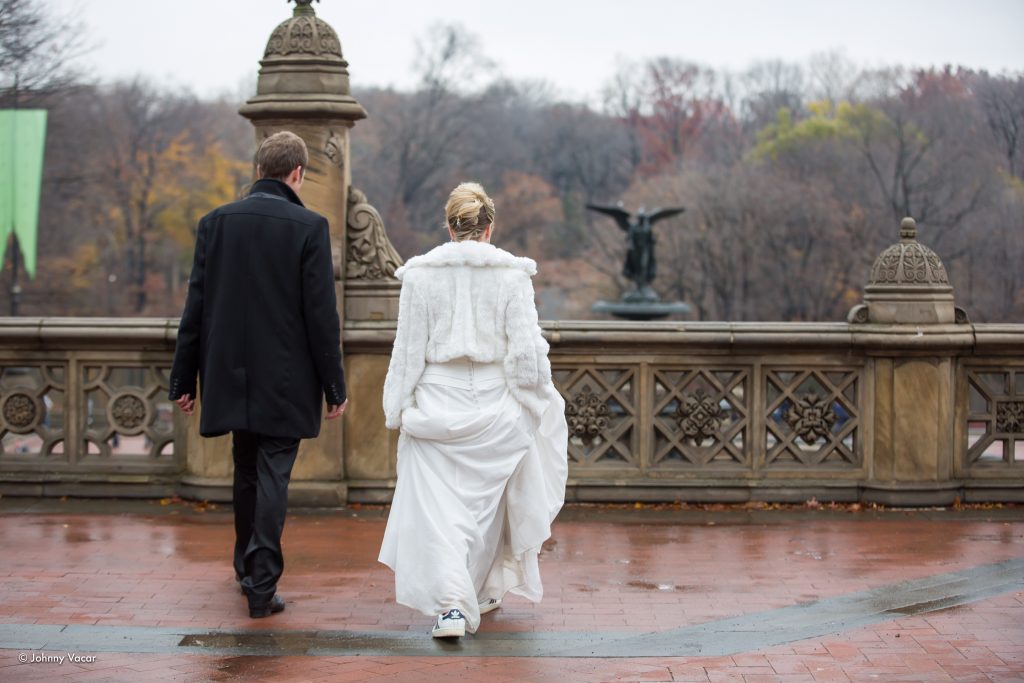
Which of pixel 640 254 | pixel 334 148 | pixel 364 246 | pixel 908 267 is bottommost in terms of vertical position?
pixel 908 267

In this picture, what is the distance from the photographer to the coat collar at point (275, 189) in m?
6.82

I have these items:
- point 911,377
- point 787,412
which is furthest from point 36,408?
point 911,377

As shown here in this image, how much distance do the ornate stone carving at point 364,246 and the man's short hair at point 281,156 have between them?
244 cm

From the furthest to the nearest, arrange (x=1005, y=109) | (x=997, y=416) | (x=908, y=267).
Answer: (x=1005, y=109), (x=997, y=416), (x=908, y=267)

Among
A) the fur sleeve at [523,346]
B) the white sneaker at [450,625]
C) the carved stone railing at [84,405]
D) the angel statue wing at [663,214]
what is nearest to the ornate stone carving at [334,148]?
the carved stone railing at [84,405]

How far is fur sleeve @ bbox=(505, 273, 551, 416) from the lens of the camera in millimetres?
6320

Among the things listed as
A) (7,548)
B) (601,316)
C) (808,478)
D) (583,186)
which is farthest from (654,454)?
(583,186)

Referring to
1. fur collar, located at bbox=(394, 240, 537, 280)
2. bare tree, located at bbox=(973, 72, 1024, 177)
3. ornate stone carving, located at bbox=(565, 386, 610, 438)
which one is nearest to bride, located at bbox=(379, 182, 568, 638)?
fur collar, located at bbox=(394, 240, 537, 280)

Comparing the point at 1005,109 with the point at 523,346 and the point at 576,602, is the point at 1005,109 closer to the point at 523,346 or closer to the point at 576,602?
the point at 576,602

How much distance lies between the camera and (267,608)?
6633 mm

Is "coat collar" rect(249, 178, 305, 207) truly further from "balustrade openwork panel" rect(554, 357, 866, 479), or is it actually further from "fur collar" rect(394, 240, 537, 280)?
"balustrade openwork panel" rect(554, 357, 866, 479)

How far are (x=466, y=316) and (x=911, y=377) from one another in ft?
13.5

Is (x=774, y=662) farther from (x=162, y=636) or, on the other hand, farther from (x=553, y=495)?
(x=162, y=636)

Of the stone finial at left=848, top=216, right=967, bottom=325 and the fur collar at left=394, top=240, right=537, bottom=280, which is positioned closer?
the fur collar at left=394, top=240, right=537, bottom=280
